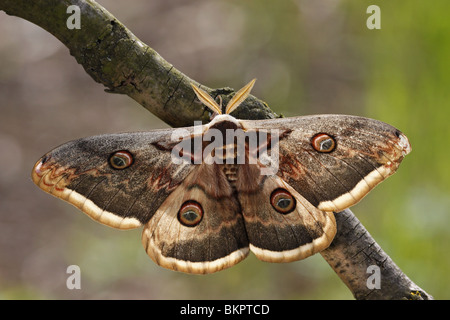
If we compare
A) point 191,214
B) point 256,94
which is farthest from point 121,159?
point 256,94

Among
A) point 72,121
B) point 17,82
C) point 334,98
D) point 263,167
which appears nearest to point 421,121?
point 334,98

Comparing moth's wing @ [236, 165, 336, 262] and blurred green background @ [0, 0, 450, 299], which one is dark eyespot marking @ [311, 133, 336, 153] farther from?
blurred green background @ [0, 0, 450, 299]

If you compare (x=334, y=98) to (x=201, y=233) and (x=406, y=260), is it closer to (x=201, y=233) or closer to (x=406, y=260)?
(x=406, y=260)

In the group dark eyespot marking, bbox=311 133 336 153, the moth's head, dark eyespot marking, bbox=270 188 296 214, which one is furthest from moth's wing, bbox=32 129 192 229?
dark eyespot marking, bbox=311 133 336 153

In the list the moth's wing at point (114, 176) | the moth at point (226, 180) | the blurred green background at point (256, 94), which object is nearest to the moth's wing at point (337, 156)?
the moth at point (226, 180)

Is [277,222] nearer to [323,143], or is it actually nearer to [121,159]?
[323,143]

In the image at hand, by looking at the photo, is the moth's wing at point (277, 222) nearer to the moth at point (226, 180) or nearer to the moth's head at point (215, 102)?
the moth at point (226, 180)
